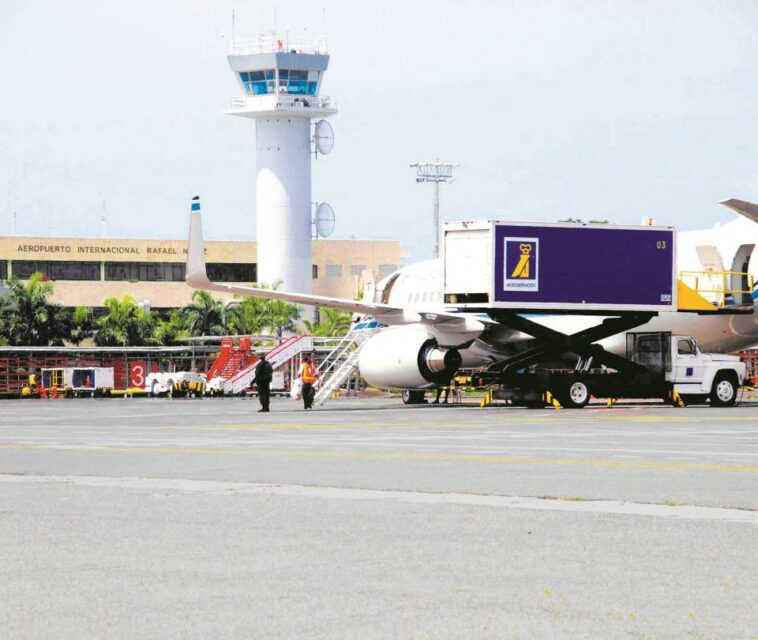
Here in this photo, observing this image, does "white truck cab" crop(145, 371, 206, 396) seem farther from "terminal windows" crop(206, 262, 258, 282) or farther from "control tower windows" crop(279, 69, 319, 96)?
"terminal windows" crop(206, 262, 258, 282)

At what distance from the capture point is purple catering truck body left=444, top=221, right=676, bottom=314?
129 ft

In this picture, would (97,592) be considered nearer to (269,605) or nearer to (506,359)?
(269,605)

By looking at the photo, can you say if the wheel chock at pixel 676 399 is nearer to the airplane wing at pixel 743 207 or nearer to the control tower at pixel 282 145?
the airplane wing at pixel 743 207

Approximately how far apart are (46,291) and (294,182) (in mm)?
28064

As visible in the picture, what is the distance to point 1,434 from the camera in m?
29.2

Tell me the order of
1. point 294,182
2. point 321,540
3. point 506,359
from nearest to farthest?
point 321,540 → point 506,359 → point 294,182

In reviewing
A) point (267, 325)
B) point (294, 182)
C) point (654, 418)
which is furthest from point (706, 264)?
point (294, 182)

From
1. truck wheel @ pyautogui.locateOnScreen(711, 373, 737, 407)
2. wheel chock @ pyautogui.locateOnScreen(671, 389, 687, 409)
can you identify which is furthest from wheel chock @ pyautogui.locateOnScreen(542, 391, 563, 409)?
truck wheel @ pyautogui.locateOnScreen(711, 373, 737, 407)

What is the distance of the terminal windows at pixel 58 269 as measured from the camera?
13100 cm

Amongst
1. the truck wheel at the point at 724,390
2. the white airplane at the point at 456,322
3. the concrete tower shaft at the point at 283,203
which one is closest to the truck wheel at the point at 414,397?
the white airplane at the point at 456,322

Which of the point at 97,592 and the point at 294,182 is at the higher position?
the point at 294,182

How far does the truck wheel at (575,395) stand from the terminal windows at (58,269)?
318ft

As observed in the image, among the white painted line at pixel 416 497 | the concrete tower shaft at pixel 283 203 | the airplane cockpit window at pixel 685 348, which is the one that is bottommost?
the white painted line at pixel 416 497

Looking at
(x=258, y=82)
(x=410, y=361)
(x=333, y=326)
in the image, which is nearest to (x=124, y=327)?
(x=333, y=326)
